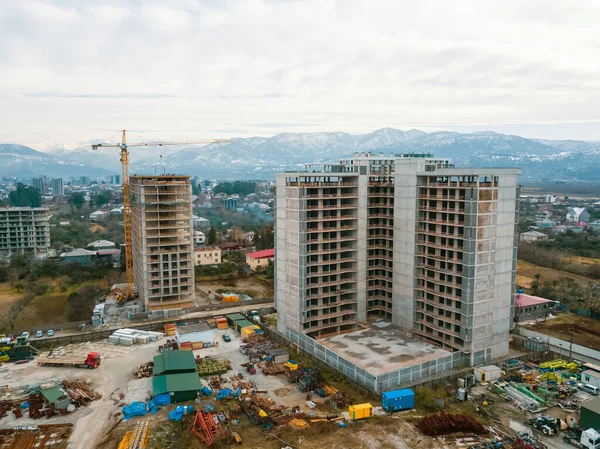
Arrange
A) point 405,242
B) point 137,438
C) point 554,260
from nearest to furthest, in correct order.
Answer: point 137,438 → point 405,242 → point 554,260

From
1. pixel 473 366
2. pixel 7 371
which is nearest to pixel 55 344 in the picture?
pixel 7 371

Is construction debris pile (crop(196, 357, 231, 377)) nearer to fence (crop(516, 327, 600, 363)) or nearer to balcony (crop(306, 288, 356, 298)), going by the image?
balcony (crop(306, 288, 356, 298))

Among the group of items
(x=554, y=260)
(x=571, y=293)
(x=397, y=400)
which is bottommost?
(x=397, y=400)

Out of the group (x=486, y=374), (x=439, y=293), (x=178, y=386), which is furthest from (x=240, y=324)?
(x=486, y=374)

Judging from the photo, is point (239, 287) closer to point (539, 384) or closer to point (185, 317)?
point (185, 317)

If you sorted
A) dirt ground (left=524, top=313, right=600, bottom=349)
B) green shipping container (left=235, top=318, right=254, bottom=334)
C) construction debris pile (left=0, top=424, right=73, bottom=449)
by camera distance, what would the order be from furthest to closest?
green shipping container (left=235, top=318, right=254, bottom=334), dirt ground (left=524, top=313, right=600, bottom=349), construction debris pile (left=0, top=424, right=73, bottom=449)

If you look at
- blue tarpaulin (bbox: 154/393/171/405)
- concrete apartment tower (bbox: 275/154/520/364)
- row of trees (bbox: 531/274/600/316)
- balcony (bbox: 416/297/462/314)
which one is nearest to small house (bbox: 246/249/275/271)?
concrete apartment tower (bbox: 275/154/520/364)
